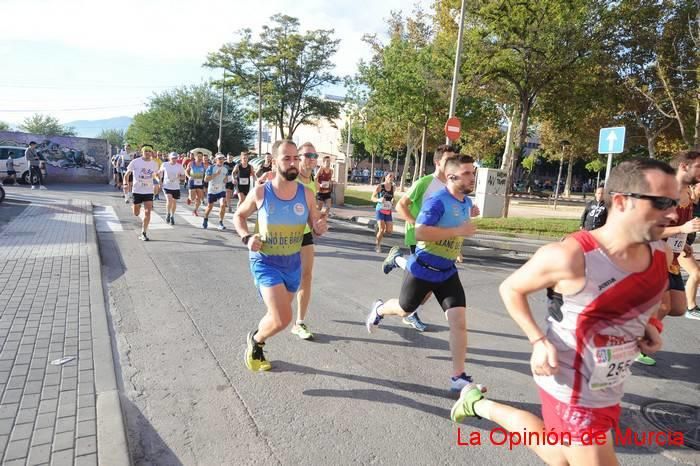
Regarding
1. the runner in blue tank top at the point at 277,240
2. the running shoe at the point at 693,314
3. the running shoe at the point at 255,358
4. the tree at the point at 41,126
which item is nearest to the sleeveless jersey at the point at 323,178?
the running shoe at the point at 693,314

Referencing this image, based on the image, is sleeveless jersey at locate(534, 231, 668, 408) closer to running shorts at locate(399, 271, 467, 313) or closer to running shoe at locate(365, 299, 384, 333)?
running shorts at locate(399, 271, 467, 313)

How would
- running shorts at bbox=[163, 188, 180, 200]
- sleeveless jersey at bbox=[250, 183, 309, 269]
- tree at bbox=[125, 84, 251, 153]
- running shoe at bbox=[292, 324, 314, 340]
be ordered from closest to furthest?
sleeveless jersey at bbox=[250, 183, 309, 269] → running shoe at bbox=[292, 324, 314, 340] → running shorts at bbox=[163, 188, 180, 200] → tree at bbox=[125, 84, 251, 153]

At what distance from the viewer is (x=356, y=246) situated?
10.8 meters

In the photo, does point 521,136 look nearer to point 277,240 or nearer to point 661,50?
point 661,50

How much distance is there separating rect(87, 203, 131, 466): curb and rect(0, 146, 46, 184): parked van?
21.4 meters

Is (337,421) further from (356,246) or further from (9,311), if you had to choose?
(356,246)

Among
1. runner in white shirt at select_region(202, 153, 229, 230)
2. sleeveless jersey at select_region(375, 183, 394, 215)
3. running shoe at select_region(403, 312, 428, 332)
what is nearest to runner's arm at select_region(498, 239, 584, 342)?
running shoe at select_region(403, 312, 428, 332)

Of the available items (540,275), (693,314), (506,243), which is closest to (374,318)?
(540,275)

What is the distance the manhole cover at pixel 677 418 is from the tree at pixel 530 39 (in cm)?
1406

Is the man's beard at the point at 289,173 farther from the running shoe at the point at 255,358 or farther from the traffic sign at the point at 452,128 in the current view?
the traffic sign at the point at 452,128

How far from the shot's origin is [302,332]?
15.7ft

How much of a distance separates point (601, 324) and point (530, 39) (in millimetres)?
15402

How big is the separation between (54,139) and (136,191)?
63.0 feet

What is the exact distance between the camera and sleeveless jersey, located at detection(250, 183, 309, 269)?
3.83 m
